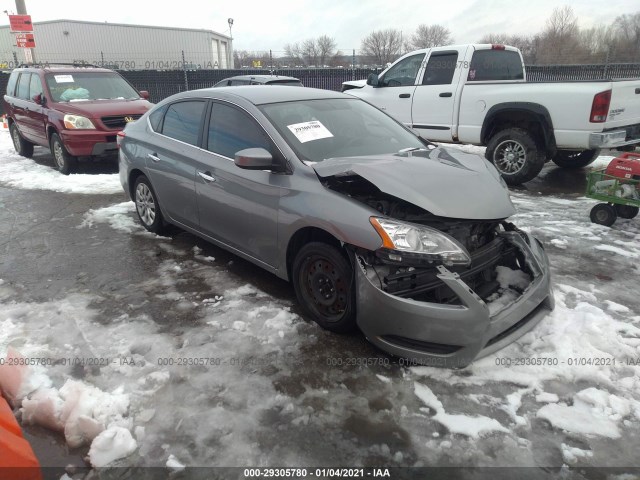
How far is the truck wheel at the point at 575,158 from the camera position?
842 centimetres

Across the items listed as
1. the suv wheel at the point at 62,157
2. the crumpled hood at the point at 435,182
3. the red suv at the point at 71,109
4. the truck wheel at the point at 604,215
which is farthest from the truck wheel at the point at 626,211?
the suv wheel at the point at 62,157

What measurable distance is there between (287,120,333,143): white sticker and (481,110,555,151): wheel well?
14.6 ft

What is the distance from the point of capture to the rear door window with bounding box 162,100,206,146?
445cm

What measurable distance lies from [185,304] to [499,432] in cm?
253

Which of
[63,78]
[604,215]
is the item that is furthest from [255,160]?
[63,78]

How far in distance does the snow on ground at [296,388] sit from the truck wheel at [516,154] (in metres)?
3.49

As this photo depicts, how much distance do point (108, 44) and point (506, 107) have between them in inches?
1840

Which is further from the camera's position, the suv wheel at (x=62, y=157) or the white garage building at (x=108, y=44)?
the white garage building at (x=108, y=44)

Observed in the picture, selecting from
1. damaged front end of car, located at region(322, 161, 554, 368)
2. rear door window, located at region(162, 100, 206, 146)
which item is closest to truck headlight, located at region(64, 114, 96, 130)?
rear door window, located at region(162, 100, 206, 146)

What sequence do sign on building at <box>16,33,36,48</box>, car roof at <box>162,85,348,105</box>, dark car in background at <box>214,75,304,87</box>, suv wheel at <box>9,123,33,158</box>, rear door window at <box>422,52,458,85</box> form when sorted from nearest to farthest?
1. car roof at <box>162,85,348,105</box>
2. rear door window at <box>422,52,458,85</box>
3. suv wheel at <box>9,123,33,158</box>
4. dark car in background at <box>214,75,304,87</box>
5. sign on building at <box>16,33,36,48</box>

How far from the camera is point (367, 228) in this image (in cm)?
291

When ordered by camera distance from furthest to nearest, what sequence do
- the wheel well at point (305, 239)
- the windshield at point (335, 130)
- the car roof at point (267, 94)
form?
the car roof at point (267, 94) < the windshield at point (335, 130) < the wheel well at point (305, 239)

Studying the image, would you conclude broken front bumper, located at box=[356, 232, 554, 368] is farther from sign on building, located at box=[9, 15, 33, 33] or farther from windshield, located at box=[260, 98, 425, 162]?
sign on building, located at box=[9, 15, 33, 33]

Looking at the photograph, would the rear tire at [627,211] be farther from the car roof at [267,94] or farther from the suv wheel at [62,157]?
the suv wheel at [62,157]
